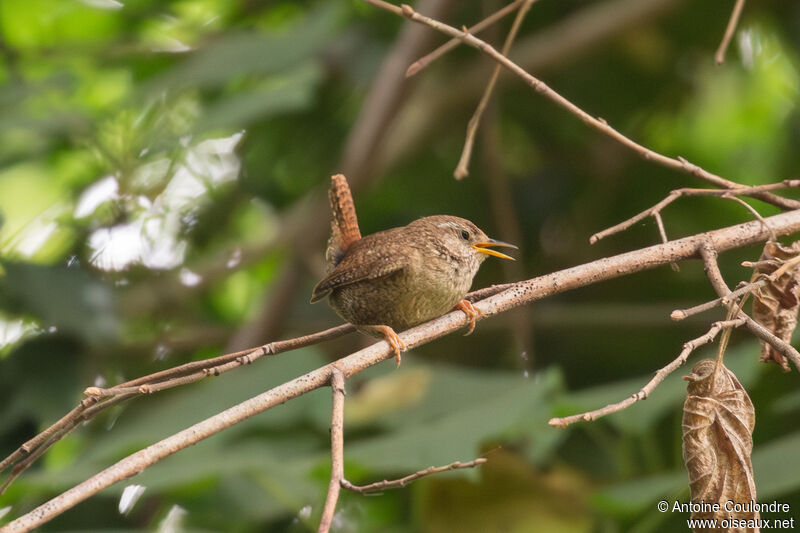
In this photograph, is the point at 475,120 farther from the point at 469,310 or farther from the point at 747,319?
the point at 747,319

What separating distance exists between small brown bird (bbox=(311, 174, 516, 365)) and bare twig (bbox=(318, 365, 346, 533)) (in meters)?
0.57

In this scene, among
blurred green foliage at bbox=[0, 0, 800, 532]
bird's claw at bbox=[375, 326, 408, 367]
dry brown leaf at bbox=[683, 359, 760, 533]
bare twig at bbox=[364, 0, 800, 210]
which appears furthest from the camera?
blurred green foliage at bbox=[0, 0, 800, 532]

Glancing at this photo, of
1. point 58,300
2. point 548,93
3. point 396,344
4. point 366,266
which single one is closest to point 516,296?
point 396,344

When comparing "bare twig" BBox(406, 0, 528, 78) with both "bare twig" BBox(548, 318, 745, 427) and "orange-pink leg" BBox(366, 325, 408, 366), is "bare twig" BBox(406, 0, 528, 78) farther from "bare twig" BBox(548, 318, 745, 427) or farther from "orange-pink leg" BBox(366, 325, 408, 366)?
"bare twig" BBox(548, 318, 745, 427)

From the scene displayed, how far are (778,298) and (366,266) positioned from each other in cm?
99

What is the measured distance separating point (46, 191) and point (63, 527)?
259 centimetres

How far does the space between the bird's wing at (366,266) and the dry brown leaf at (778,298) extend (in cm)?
87

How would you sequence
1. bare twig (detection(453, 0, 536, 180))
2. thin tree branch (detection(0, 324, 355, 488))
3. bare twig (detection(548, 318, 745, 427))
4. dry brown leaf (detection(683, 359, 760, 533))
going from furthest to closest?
bare twig (detection(453, 0, 536, 180)) → dry brown leaf (detection(683, 359, 760, 533)) → thin tree branch (detection(0, 324, 355, 488)) → bare twig (detection(548, 318, 745, 427))

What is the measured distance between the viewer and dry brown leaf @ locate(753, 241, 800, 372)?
175 centimetres

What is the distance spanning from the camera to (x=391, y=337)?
6.14 ft

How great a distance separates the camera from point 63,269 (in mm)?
3723

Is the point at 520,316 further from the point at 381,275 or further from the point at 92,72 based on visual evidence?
the point at 92,72

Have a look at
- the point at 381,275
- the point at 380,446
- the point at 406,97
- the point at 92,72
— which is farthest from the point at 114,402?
the point at 92,72

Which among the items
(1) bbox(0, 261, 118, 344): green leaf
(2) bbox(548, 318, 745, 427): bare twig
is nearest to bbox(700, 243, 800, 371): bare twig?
(2) bbox(548, 318, 745, 427): bare twig
